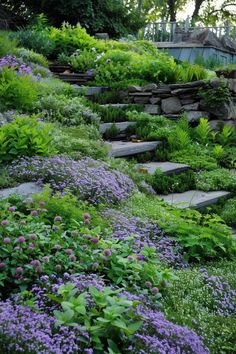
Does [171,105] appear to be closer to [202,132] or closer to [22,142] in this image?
[202,132]

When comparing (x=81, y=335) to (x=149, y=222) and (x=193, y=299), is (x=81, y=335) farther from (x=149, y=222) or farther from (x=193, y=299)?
(x=149, y=222)

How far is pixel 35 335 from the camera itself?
8.74ft

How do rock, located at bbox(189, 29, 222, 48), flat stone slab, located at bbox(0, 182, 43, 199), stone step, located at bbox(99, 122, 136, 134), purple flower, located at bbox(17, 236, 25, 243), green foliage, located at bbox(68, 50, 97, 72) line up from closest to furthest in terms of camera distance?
purple flower, located at bbox(17, 236, 25, 243) < flat stone slab, located at bbox(0, 182, 43, 199) < stone step, located at bbox(99, 122, 136, 134) < green foliage, located at bbox(68, 50, 97, 72) < rock, located at bbox(189, 29, 222, 48)

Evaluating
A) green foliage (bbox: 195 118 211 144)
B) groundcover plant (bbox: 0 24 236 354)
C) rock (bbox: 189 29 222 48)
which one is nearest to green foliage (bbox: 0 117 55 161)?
groundcover plant (bbox: 0 24 236 354)

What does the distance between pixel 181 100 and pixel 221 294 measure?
19.3 feet

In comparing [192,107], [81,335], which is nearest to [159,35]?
[192,107]

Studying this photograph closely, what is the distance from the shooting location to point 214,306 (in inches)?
150

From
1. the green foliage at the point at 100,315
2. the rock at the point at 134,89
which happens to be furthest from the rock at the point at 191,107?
the green foliage at the point at 100,315

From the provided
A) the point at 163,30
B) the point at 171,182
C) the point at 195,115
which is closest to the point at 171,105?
the point at 195,115

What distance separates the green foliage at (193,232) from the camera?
4754 millimetres

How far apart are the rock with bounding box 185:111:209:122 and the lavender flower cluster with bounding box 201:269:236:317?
5.34m

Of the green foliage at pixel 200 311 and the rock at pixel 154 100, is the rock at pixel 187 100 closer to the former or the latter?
the rock at pixel 154 100

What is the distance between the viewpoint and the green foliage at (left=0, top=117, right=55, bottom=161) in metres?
5.49

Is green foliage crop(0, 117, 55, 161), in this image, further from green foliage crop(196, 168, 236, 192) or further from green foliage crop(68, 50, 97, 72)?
green foliage crop(68, 50, 97, 72)
